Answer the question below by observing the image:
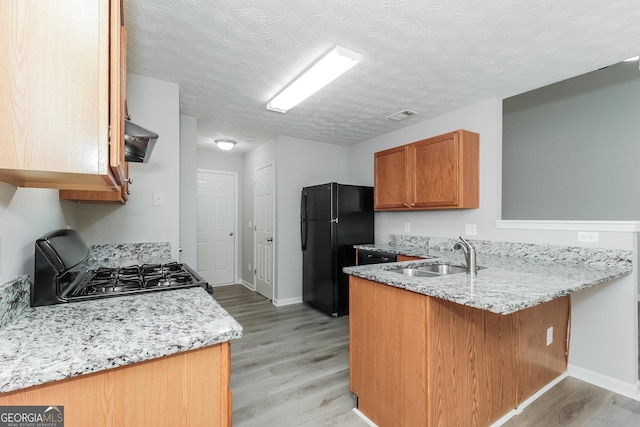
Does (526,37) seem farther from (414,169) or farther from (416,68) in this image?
(414,169)

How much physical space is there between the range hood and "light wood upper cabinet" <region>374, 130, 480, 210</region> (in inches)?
101

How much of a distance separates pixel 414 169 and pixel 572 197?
220cm

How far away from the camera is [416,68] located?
2.33 m

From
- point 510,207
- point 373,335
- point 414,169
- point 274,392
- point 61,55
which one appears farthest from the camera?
point 510,207

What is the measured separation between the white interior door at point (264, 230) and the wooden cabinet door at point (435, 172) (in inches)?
Result: 80.8

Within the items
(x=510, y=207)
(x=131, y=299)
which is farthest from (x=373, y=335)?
(x=510, y=207)

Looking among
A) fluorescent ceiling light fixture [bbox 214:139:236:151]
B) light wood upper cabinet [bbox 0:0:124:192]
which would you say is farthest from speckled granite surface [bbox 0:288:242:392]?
fluorescent ceiling light fixture [bbox 214:139:236:151]

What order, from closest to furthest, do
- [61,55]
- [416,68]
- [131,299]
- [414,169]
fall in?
[61,55]
[131,299]
[416,68]
[414,169]

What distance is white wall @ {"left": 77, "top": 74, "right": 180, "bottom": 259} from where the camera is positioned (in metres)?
2.32

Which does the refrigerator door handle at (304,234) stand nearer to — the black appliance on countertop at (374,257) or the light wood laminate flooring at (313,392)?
the black appliance on countertop at (374,257)

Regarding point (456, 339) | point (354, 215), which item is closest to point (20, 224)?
point (456, 339)

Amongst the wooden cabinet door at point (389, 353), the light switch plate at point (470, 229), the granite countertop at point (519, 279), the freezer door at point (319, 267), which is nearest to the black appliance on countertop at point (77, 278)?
the wooden cabinet door at point (389, 353)

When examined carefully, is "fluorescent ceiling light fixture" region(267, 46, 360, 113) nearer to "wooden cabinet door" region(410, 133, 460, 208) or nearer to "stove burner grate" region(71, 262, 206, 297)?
"wooden cabinet door" region(410, 133, 460, 208)

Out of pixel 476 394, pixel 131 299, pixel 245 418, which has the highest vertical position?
pixel 131 299
